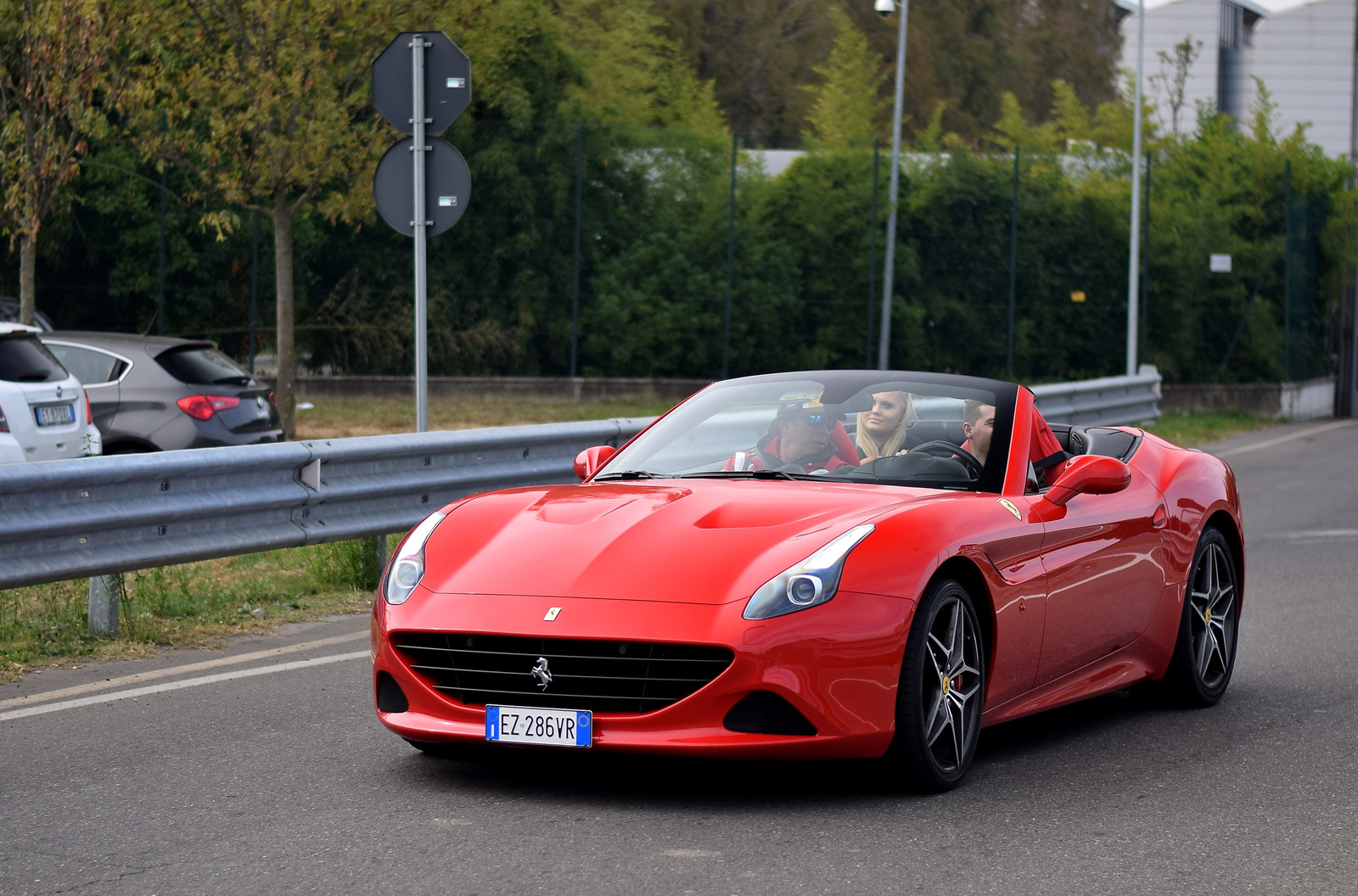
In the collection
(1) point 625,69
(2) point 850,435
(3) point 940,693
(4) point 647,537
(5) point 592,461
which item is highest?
(1) point 625,69

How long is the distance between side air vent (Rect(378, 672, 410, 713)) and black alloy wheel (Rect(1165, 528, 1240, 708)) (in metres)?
3.10

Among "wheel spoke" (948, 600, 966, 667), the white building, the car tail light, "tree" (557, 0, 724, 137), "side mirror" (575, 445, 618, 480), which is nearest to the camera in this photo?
"wheel spoke" (948, 600, 966, 667)

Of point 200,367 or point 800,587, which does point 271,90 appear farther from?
point 800,587

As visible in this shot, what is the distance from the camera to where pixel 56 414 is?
11.8 m

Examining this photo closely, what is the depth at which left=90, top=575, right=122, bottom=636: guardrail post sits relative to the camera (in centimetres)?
818

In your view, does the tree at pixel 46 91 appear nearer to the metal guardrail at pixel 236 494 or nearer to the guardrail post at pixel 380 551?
the metal guardrail at pixel 236 494

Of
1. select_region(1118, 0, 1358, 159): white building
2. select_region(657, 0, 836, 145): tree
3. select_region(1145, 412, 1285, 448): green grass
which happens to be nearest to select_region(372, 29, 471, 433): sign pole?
select_region(1145, 412, 1285, 448): green grass

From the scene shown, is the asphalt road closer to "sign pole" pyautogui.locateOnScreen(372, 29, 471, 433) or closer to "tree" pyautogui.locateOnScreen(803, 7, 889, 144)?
"sign pole" pyautogui.locateOnScreen(372, 29, 471, 433)

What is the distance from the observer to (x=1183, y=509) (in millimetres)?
7039

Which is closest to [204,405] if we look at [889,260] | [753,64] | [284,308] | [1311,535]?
[284,308]

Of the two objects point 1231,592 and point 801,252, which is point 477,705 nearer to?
point 1231,592

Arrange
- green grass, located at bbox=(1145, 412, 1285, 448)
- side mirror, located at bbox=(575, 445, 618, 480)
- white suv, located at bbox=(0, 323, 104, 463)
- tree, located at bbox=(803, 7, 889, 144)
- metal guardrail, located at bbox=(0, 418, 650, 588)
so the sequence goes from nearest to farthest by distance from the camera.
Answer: side mirror, located at bbox=(575, 445, 618, 480), metal guardrail, located at bbox=(0, 418, 650, 588), white suv, located at bbox=(0, 323, 104, 463), green grass, located at bbox=(1145, 412, 1285, 448), tree, located at bbox=(803, 7, 889, 144)

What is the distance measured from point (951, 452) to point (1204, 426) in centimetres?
2028

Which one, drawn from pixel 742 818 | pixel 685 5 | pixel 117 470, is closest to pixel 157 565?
pixel 117 470
